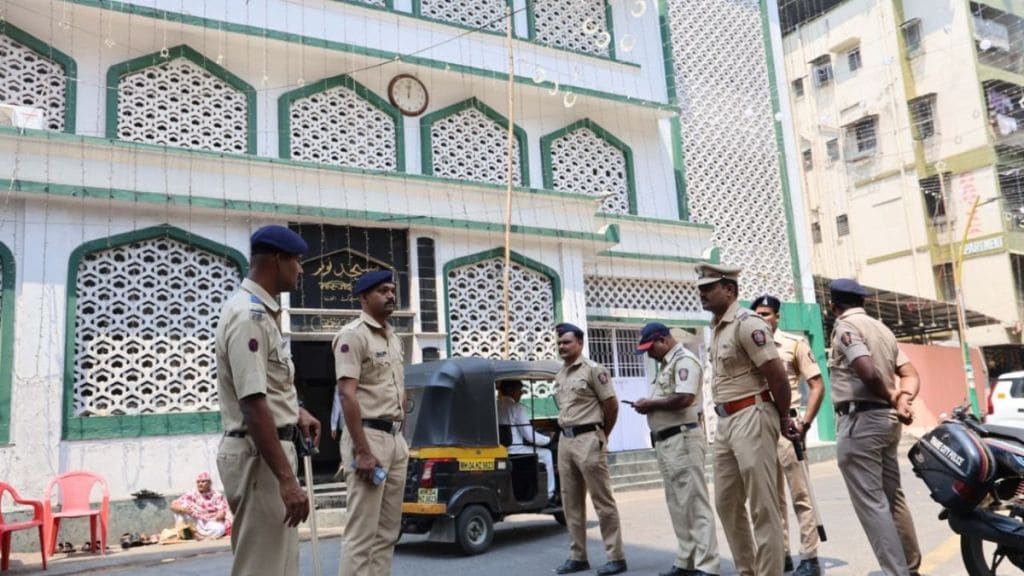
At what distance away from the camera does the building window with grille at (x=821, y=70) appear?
31.0 metres

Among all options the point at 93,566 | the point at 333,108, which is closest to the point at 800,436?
the point at 93,566

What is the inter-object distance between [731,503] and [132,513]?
293 inches

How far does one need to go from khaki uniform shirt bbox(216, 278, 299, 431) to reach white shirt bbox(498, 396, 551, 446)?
5059mm

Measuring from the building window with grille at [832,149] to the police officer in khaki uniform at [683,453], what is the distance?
27.8m

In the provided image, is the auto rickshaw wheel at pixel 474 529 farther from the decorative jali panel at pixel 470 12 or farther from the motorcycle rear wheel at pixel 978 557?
the decorative jali panel at pixel 470 12

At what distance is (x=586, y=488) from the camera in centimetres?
619

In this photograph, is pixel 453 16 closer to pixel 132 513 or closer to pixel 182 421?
pixel 182 421

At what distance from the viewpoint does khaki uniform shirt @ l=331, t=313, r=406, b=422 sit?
15.0ft

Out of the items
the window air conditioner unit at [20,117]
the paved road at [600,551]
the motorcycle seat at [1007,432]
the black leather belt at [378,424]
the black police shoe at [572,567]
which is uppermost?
the window air conditioner unit at [20,117]

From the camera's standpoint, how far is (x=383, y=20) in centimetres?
1306

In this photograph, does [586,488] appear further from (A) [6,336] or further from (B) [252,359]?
(A) [6,336]

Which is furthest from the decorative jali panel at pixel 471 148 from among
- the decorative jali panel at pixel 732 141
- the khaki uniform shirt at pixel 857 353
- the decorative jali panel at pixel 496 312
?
the khaki uniform shirt at pixel 857 353

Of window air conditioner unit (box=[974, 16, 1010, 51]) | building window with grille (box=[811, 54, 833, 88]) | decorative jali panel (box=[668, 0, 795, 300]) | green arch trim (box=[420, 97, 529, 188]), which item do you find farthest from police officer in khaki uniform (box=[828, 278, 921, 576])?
building window with grille (box=[811, 54, 833, 88])

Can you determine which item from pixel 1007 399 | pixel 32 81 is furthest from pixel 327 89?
pixel 1007 399
